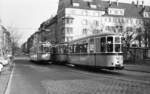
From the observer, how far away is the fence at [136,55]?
117 feet

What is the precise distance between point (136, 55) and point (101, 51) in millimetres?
17341

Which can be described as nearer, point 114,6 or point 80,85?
point 80,85

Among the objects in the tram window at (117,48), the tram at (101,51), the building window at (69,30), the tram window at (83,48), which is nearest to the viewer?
the tram at (101,51)

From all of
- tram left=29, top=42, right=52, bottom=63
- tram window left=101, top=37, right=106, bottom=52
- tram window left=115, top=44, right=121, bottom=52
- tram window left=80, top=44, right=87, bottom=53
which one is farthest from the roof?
tram window left=115, top=44, right=121, bottom=52

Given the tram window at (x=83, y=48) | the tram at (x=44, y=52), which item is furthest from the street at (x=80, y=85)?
the tram at (x=44, y=52)

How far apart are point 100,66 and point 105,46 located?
1.80 meters

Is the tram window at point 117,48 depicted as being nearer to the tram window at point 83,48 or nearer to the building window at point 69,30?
the tram window at point 83,48

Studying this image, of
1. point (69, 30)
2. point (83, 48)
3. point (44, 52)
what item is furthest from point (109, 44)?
point (69, 30)

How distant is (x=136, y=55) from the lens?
37.7 m

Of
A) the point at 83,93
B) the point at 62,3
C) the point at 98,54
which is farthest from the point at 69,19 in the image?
the point at 83,93

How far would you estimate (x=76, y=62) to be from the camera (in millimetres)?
27938

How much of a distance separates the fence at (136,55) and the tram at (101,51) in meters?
12.8

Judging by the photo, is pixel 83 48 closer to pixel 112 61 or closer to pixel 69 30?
pixel 112 61

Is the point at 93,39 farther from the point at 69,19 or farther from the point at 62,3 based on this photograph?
the point at 62,3
